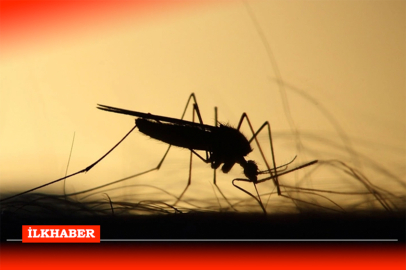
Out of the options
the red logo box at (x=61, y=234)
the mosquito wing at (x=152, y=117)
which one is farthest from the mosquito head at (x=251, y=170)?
the red logo box at (x=61, y=234)

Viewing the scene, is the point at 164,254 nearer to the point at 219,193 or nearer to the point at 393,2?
the point at 219,193

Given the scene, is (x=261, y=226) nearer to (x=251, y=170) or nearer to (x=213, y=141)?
(x=251, y=170)

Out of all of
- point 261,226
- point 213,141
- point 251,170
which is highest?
point 213,141

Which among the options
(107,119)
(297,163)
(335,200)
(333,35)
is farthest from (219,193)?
(333,35)

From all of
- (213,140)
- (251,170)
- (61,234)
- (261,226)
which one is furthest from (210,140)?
(61,234)

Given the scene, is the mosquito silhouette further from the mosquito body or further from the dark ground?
the dark ground

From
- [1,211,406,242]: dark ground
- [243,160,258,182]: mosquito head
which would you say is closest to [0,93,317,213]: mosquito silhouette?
[243,160,258,182]: mosquito head

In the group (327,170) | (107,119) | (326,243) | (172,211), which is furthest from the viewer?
(107,119)
